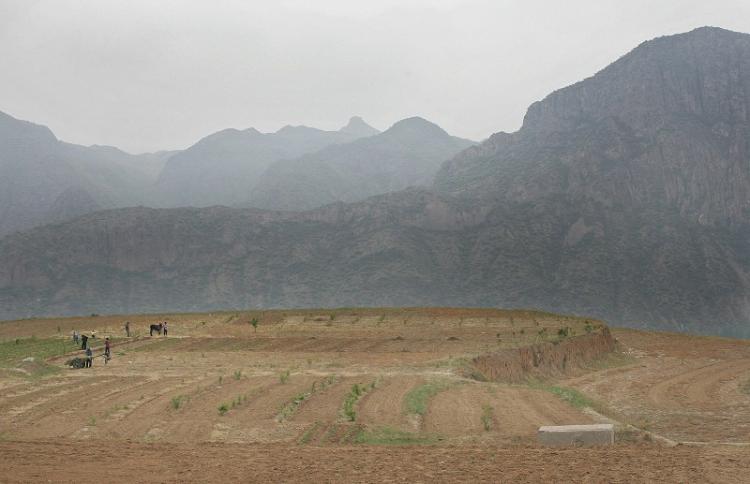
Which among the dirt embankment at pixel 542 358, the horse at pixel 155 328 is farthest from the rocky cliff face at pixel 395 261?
the dirt embankment at pixel 542 358

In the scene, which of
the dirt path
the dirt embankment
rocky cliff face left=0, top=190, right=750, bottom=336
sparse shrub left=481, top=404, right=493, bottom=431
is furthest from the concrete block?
rocky cliff face left=0, top=190, right=750, bottom=336

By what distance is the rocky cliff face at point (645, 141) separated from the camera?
160 m

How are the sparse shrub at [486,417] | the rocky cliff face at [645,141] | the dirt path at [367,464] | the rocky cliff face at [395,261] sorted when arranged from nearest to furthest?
the dirt path at [367,464], the sparse shrub at [486,417], the rocky cliff face at [395,261], the rocky cliff face at [645,141]

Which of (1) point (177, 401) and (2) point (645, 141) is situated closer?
(1) point (177, 401)

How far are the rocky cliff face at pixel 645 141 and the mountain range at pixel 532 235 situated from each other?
17.3 inches

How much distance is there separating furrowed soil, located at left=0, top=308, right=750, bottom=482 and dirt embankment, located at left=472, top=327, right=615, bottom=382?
0.56 feet

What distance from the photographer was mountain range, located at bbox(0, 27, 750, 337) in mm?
137625

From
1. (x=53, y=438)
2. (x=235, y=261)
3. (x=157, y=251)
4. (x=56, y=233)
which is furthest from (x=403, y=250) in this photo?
(x=53, y=438)

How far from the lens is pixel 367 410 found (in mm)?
21328

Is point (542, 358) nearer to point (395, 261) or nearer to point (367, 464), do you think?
point (367, 464)

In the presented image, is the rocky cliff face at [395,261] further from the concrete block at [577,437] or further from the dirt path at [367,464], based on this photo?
the dirt path at [367,464]

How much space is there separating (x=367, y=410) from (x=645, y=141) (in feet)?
545

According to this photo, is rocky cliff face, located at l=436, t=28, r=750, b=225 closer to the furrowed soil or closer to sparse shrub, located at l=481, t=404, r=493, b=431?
the furrowed soil

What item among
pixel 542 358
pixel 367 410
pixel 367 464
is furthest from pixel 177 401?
pixel 542 358
